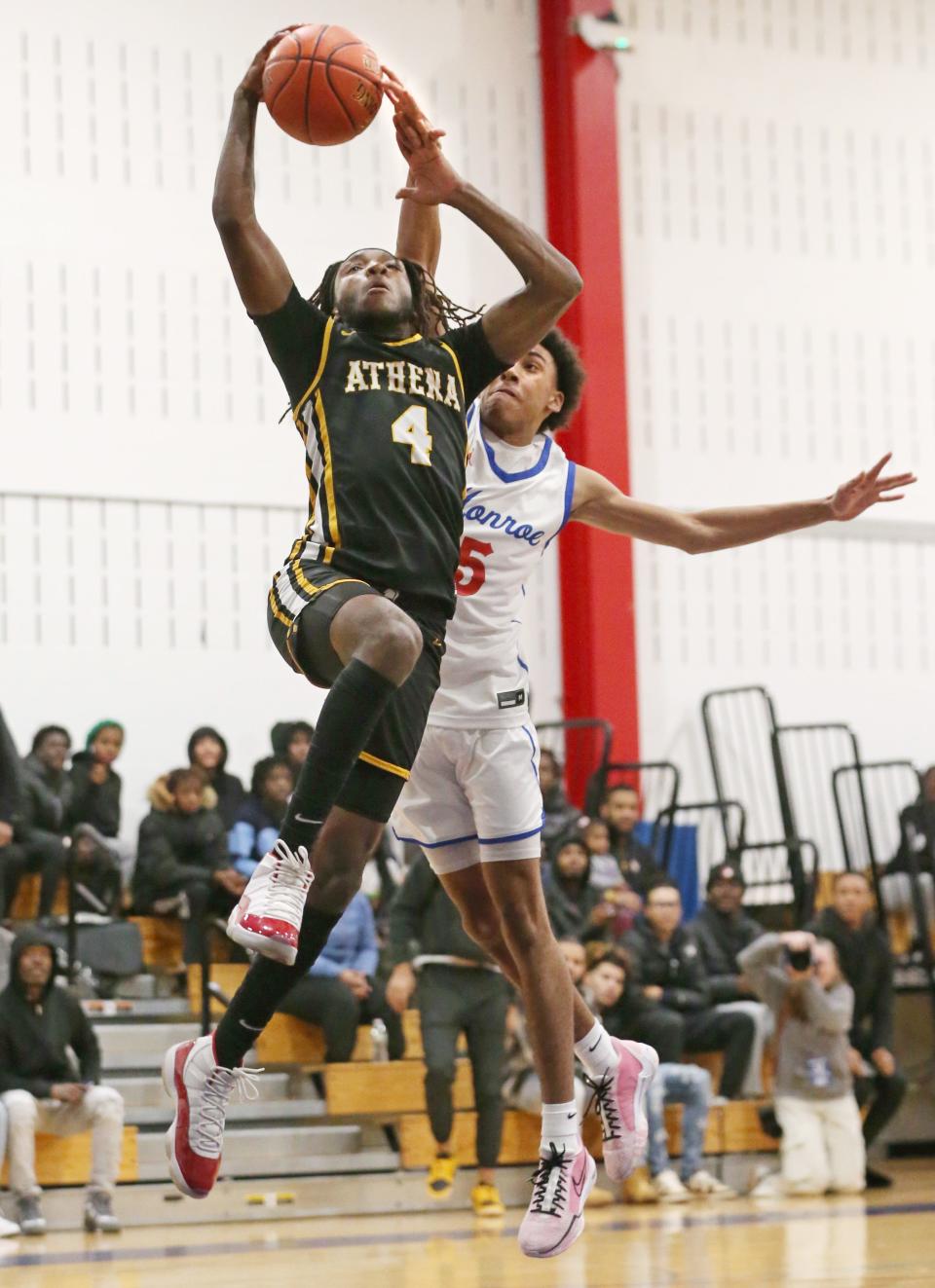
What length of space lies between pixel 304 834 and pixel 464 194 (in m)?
1.72

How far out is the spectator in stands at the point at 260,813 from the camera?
37.1ft

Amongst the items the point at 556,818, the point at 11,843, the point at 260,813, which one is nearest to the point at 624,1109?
the point at 11,843

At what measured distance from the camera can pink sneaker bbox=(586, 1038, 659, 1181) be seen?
5.77 metres

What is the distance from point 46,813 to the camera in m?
11.1

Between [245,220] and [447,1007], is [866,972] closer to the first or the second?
[447,1007]

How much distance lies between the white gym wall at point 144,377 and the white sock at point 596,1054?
23.4 feet

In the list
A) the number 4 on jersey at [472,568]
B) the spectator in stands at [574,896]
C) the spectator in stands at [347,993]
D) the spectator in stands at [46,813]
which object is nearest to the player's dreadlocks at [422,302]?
the number 4 on jersey at [472,568]

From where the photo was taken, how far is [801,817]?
49.3 feet

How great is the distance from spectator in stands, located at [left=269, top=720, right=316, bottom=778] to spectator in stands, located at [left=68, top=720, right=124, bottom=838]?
3.21 feet

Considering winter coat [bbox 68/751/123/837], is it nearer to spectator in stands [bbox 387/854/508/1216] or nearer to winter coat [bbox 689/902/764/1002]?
spectator in stands [bbox 387/854/508/1216]

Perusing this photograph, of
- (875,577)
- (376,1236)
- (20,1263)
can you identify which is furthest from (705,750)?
(20,1263)

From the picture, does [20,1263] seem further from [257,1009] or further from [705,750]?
[705,750]

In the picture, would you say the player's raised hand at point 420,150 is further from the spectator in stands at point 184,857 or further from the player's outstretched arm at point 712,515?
the spectator in stands at point 184,857

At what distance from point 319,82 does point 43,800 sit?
694 centimetres
